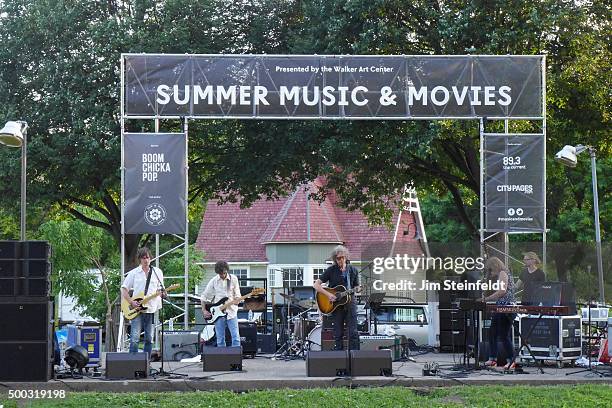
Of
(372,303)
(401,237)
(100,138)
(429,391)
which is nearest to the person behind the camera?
(429,391)

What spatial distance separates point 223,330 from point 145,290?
1735mm

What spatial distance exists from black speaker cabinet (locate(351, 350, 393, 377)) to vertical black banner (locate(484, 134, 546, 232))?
5.41 meters

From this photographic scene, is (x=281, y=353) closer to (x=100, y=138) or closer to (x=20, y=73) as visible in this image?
(x=100, y=138)

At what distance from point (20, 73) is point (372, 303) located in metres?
14.7

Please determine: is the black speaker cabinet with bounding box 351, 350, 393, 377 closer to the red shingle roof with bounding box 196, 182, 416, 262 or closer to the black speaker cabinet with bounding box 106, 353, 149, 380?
the black speaker cabinet with bounding box 106, 353, 149, 380

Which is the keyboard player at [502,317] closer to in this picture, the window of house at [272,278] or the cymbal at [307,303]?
the cymbal at [307,303]

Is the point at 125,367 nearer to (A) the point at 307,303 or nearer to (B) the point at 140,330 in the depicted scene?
(B) the point at 140,330

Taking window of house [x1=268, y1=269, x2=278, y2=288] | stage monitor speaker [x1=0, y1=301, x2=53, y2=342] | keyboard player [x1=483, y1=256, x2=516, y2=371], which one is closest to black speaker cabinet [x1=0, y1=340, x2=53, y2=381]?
stage monitor speaker [x1=0, y1=301, x2=53, y2=342]

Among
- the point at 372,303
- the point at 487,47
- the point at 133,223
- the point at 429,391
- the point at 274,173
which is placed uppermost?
the point at 487,47

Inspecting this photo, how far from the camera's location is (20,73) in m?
29.4

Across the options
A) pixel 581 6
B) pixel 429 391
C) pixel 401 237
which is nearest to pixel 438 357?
pixel 429 391

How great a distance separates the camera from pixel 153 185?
1961 centimetres

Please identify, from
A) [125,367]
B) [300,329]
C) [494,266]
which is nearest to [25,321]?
[125,367]

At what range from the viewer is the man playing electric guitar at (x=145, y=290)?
16422mm
